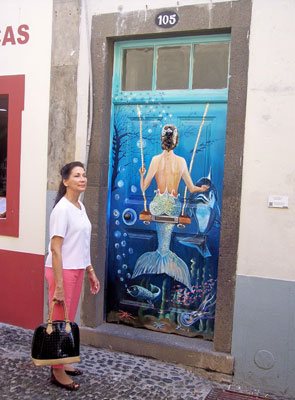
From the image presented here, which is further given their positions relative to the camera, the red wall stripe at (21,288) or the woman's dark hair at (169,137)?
the red wall stripe at (21,288)

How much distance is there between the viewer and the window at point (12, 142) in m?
5.20

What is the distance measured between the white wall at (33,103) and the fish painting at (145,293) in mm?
1085

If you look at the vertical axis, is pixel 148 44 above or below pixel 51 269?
above

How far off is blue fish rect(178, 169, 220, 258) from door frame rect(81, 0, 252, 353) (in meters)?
0.31

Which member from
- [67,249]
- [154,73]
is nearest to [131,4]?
Result: [154,73]

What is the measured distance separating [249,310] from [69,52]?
3.14m

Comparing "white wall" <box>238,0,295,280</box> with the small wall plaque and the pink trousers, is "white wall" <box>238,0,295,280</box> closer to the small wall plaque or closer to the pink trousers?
the small wall plaque

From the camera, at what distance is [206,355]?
171 inches

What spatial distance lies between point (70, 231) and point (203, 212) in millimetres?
1446

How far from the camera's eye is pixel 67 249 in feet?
12.6

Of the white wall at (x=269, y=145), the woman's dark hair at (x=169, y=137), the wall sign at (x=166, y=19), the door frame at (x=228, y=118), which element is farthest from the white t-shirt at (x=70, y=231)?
the wall sign at (x=166, y=19)

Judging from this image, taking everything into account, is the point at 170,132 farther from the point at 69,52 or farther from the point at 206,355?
the point at 206,355

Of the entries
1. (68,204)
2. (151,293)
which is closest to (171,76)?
(68,204)

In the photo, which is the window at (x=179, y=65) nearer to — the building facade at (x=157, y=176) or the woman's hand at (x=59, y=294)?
the building facade at (x=157, y=176)
